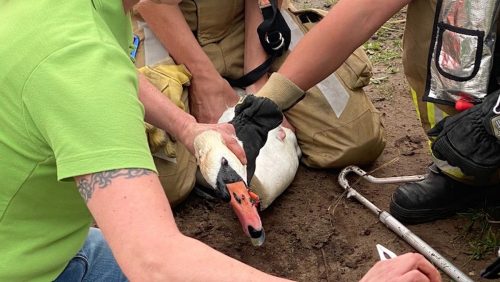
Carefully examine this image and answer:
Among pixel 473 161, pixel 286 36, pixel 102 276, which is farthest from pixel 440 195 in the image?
pixel 102 276

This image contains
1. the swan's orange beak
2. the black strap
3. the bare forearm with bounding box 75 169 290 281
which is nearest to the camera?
the bare forearm with bounding box 75 169 290 281

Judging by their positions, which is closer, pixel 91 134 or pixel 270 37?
pixel 91 134

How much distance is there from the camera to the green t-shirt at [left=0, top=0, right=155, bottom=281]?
1108 millimetres

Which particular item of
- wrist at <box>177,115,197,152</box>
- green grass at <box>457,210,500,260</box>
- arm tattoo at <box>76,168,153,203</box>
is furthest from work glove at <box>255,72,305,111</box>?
arm tattoo at <box>76,168,153,203</box>

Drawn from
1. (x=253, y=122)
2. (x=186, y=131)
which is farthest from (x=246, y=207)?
(x=253, y=122)

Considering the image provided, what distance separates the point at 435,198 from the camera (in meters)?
2.75

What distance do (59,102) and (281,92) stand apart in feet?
4.98

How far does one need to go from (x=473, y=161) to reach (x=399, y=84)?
5.20 ft

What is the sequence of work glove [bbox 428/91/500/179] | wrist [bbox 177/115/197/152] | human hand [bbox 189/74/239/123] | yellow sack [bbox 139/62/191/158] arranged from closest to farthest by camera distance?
wrist [bbox 177/115/197/152]
work glove [bbox 428/91/500/179]
yellow sack [bbox 139/62/191/158]
human hand [bbox 189/74/239/123]

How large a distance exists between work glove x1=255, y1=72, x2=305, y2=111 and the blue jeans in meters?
0.89

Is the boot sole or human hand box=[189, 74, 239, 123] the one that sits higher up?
human hand box=[189, 74, 239, 123]

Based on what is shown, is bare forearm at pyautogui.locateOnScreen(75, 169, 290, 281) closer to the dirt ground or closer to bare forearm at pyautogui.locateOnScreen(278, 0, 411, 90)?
the dirt ground

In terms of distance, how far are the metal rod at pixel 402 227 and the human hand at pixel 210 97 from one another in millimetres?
571

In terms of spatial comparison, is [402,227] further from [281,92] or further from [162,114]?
[162,114]
